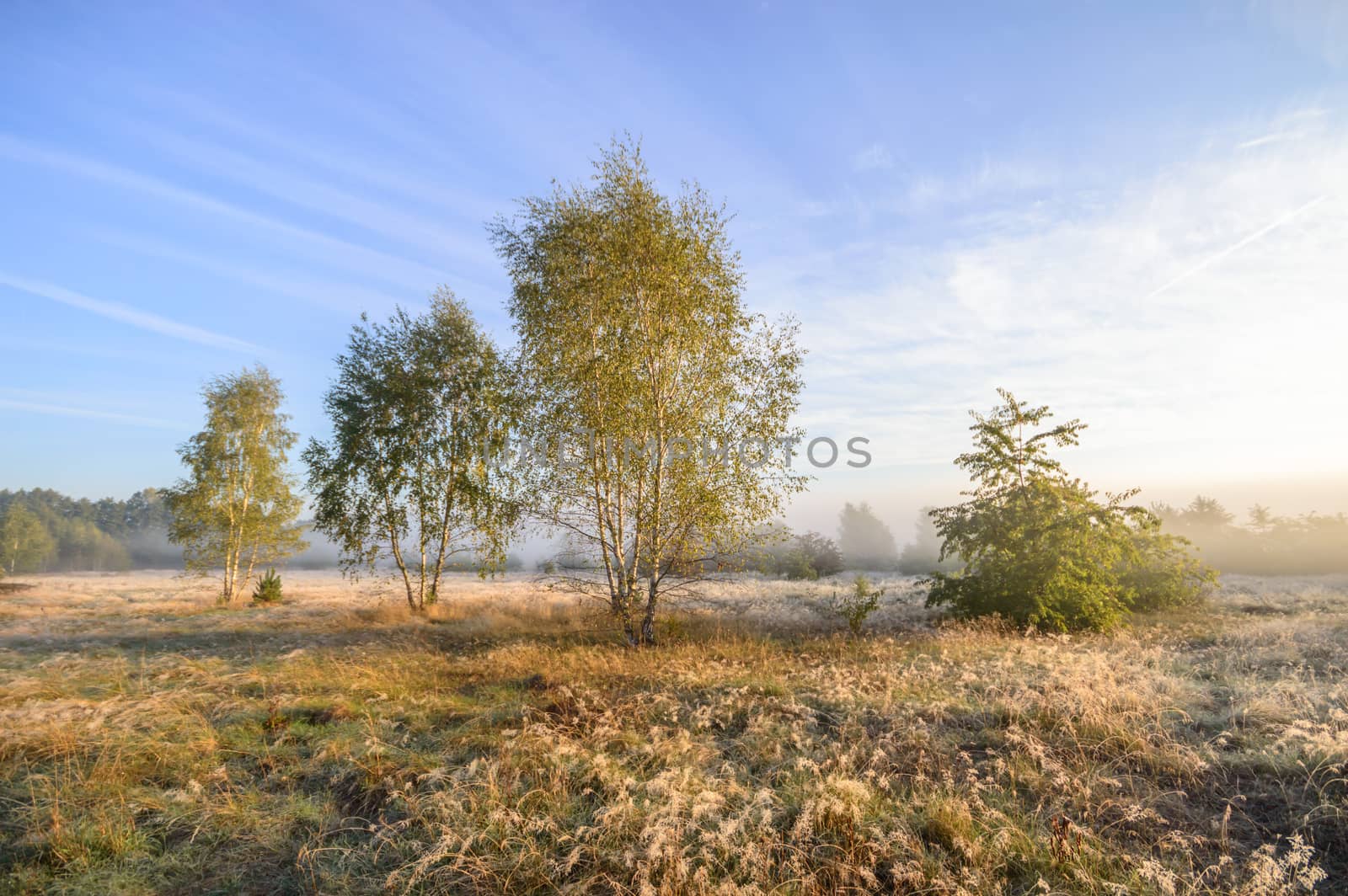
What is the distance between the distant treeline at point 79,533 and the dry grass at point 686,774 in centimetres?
6233

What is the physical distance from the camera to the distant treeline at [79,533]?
53.5 m

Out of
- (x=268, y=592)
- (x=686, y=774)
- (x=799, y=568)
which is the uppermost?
(x=686, y=774)

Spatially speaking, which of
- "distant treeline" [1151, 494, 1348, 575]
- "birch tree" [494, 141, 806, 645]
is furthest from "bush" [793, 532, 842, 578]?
"birch tree" [494, 141, 806, 645]

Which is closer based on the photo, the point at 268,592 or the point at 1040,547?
the point at 1040,547

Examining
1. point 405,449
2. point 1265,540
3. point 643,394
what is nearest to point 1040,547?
point 643,394

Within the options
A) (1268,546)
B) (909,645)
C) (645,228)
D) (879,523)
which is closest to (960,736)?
(909,645)

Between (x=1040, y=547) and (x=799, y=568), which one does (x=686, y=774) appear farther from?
(x=799, y=568)

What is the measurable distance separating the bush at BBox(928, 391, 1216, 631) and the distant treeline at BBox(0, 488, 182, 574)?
67.1 m

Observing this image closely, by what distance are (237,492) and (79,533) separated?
6774cm

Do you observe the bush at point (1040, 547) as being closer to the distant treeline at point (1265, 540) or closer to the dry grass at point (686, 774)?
the dry grass at point (686, 774)

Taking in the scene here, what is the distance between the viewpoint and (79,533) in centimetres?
6750

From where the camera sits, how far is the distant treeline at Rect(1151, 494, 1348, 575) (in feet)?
118

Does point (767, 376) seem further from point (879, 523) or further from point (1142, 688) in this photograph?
point (879, 523)

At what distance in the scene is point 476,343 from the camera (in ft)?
70.9
